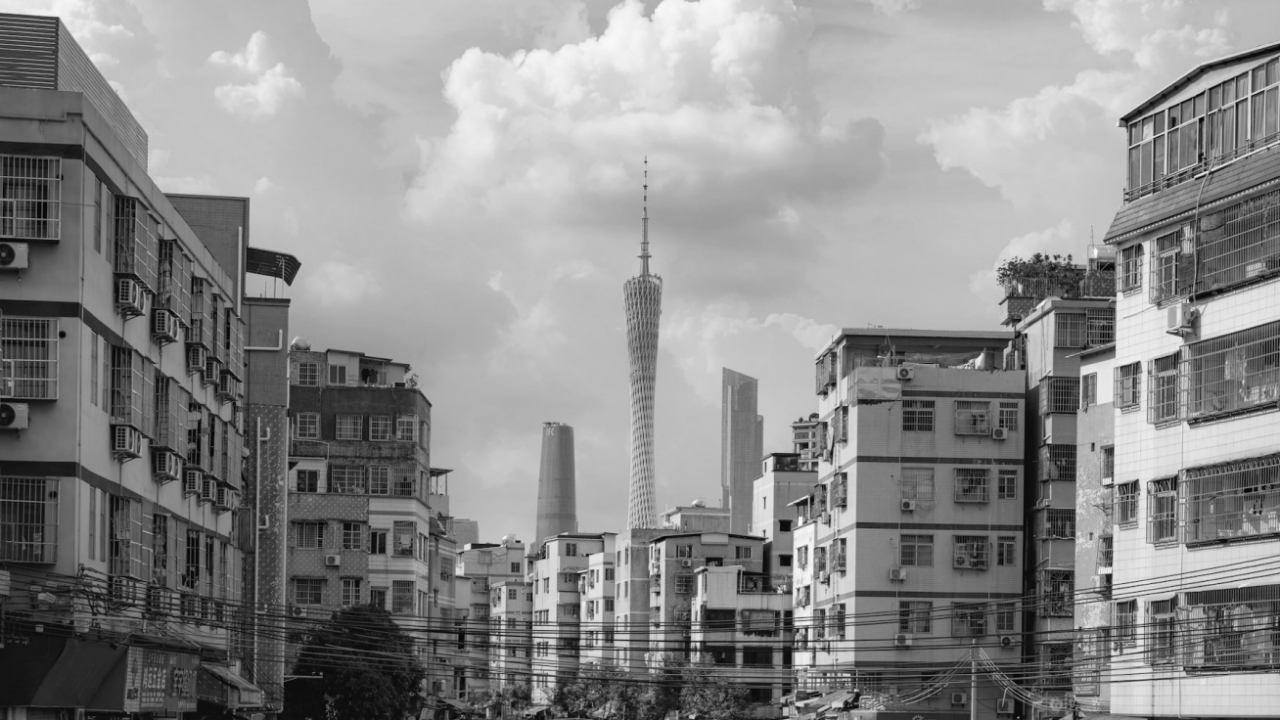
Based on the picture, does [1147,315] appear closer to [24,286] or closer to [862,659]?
[24,286]

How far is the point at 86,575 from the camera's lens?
32.5 m

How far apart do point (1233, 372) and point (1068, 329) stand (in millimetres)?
24794

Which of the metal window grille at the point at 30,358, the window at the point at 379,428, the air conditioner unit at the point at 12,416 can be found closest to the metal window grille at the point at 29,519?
the air conditioner unit at the point at 12,416

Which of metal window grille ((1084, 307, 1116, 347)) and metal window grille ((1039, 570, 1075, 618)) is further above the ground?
metal window grille ((1084, 307, 1116, 347))

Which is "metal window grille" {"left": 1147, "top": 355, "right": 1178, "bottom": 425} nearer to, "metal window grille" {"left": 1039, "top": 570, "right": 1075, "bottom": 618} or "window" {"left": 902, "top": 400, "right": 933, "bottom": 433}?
"metal window grille" {"left": 1039, "top": 570, "right": 1075, "bottom": 618}

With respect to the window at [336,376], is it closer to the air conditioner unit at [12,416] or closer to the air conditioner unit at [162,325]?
the air conditioner unit at [162,325]

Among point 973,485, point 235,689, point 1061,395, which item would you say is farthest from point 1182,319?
point 973,485

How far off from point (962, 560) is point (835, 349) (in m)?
10.5

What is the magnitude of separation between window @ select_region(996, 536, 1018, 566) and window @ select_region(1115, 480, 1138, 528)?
25.7 metres

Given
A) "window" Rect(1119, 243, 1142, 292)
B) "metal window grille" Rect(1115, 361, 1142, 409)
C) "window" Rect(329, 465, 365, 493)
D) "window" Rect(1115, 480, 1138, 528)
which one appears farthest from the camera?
"window" Rect(329, 465, 365, 493)

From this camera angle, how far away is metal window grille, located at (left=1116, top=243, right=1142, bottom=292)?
41.5m

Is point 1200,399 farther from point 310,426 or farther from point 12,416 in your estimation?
point 310,426

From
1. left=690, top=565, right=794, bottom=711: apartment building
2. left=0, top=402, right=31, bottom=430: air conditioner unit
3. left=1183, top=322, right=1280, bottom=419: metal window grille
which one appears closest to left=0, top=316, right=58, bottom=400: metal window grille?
left=0, top=402, right=31, bottom=430: air conditioner unit

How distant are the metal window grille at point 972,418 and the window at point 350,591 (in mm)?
28973
